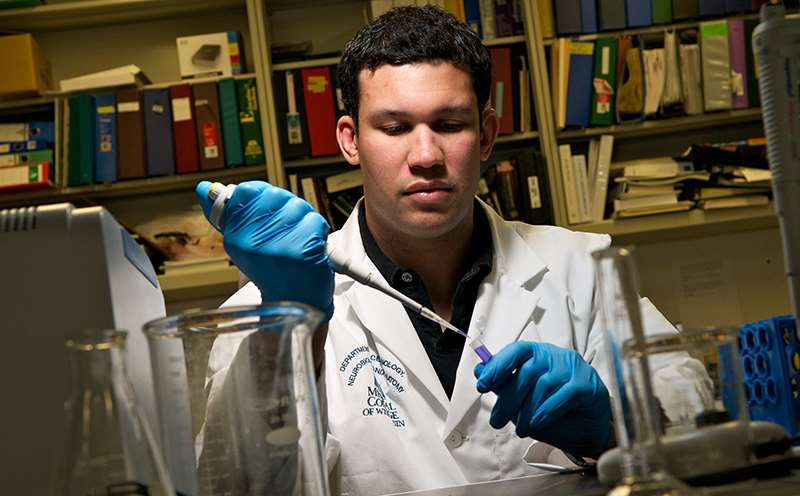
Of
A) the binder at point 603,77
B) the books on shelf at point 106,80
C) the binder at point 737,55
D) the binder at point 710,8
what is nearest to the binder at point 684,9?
the binder at point 710,8

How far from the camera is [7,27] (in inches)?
118

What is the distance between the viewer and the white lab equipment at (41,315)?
674 mm

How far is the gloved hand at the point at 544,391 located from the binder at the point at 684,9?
2081 mm

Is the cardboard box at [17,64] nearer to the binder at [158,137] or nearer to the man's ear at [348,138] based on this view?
the binder at [158,137]

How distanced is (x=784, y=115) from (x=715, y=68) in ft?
7.58

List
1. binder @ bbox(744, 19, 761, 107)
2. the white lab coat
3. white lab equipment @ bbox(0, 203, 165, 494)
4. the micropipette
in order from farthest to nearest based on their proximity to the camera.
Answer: binder @ bbox(744, 19, 761, 107), the white lab coat, the micropipette, white lab equipment @ bbox(0, 203, 165, 494)

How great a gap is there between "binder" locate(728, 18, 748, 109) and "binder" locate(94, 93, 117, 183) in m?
2.08

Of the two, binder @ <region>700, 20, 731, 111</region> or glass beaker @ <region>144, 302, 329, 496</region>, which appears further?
binder @ <region>700, 20, 731, 111</region>

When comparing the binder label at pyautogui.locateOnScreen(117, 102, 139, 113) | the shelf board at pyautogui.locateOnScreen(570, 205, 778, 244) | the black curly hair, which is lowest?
the shelf board at pyautogui.locateOnScreen(570, 205, 778, 244)

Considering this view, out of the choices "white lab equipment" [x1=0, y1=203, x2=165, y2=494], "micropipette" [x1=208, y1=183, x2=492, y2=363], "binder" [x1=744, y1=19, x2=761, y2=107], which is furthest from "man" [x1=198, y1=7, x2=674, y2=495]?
"binder" [x1=744, y1=19, x2=761, y2=107]

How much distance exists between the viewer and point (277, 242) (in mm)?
1104

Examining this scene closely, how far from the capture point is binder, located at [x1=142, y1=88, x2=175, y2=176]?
112 inches

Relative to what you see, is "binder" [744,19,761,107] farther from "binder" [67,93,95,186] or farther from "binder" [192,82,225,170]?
"binder" [67,93,95,186]

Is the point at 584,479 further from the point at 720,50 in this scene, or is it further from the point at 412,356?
the point at 720,50
